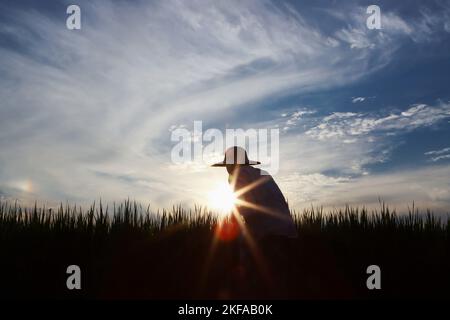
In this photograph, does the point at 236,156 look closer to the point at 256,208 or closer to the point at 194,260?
the point at 256,208

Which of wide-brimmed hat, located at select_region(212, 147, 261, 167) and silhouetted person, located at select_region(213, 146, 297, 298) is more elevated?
wide-brimmed hat, located at select_region(212, 147, 261, 167)

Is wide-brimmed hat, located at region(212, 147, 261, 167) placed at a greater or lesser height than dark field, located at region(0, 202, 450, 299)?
greater

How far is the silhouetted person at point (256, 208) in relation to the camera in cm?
880

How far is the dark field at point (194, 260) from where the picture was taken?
9.30 m

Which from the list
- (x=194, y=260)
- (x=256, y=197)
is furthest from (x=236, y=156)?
(x=194, y=260)

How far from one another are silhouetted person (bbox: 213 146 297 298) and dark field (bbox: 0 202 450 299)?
5.5 inches

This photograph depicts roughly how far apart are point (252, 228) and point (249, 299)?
4.52 feet

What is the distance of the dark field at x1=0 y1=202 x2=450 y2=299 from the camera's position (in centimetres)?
930

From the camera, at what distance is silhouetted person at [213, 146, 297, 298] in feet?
28.9

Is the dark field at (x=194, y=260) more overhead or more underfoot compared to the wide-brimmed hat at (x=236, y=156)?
more underfoot

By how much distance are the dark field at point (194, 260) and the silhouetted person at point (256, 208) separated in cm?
14

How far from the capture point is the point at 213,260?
10.7 meters

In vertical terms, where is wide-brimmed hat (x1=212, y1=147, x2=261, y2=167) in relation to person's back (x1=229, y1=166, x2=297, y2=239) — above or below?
above
